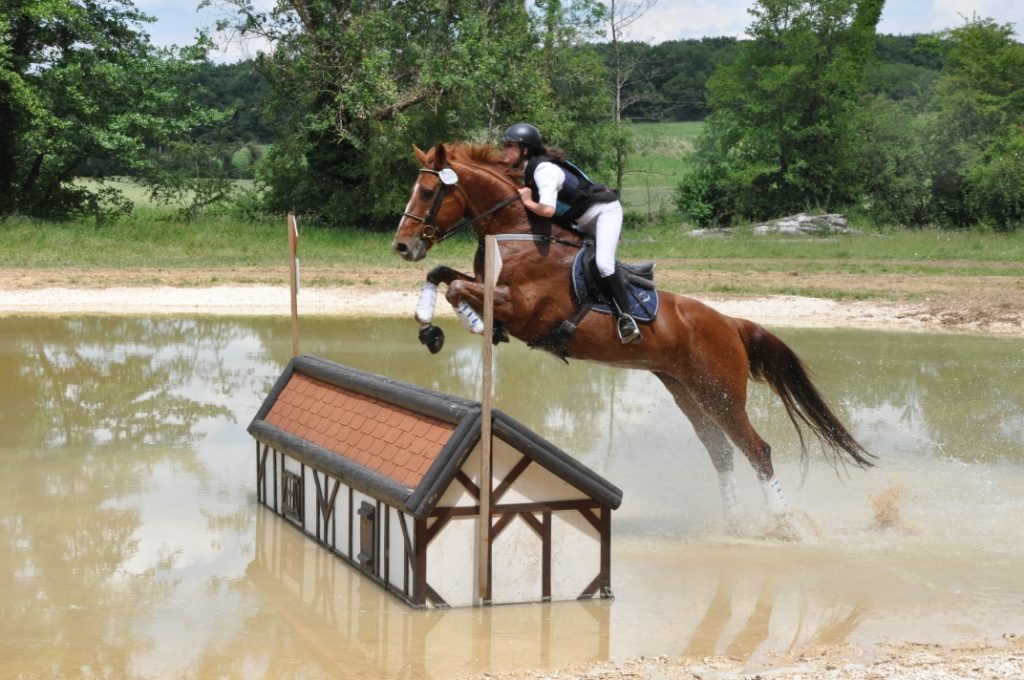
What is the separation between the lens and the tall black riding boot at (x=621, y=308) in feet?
26.0

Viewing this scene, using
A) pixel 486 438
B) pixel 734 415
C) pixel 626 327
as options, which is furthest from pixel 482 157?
pixel 734 415

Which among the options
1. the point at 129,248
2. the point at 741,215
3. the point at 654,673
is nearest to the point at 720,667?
the point at 654,673

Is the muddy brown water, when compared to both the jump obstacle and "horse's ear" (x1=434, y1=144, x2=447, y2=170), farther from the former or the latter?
"horse's ear" (x1=434, y1=144, x2=447, y2=170)

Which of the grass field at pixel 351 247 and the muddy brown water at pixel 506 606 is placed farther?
the grass field at pixel 351 247

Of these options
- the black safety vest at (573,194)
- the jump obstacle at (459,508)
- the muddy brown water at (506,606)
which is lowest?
the muddy brown water at (506,606)

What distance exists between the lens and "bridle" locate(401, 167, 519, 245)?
7629 mm

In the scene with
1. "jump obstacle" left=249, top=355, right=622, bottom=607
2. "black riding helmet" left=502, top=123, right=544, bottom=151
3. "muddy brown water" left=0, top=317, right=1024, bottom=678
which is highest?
"black riding helmet" left=502, top=123, right=544, bottom=151

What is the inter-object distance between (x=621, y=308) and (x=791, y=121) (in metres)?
30.6

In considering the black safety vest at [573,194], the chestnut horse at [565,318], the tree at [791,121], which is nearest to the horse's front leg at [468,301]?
the chestnut horse at [565,318]

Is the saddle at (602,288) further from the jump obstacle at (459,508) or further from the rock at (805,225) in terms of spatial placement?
the rock at (805,225)

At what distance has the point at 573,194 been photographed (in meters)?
7.98

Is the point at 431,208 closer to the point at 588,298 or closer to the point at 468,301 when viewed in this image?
the point at 468,301

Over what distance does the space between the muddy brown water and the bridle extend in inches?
82.3

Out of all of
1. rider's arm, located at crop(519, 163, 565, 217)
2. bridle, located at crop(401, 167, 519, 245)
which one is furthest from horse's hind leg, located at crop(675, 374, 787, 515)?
bridle, located at crop(401, 167, 519, 245)
